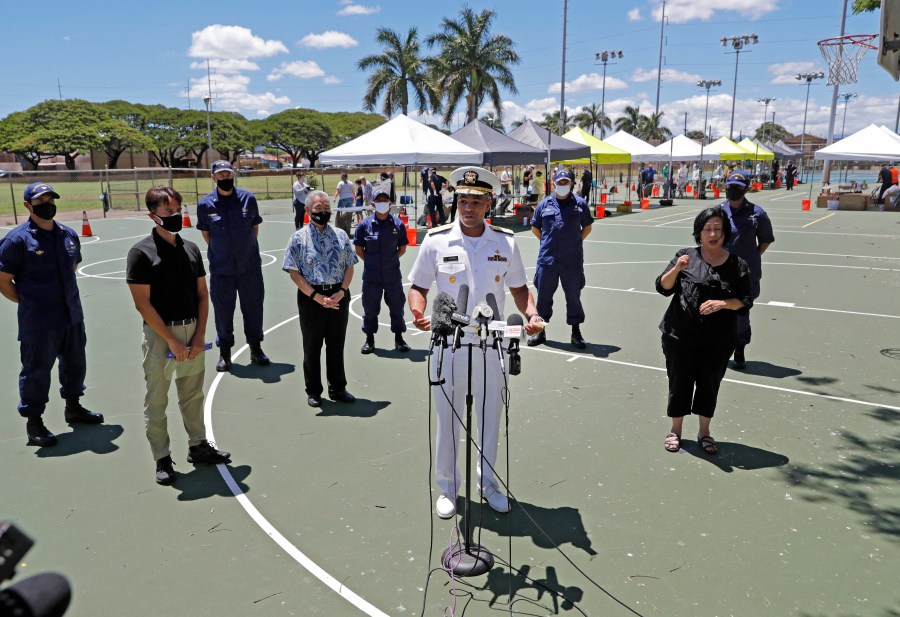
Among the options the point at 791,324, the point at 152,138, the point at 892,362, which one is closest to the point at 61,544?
the point at 892,362

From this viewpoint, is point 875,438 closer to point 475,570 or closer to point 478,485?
point 478,485

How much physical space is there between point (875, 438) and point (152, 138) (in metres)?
78.0

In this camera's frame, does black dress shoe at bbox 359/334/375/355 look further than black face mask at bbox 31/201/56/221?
Yes

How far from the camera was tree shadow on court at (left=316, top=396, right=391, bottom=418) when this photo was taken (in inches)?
241

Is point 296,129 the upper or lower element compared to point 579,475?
upper

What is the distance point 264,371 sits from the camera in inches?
293

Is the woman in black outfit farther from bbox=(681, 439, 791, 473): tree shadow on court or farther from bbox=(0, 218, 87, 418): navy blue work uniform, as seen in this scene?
bbox=(0, 218, 87, 418): navy blue work uniform

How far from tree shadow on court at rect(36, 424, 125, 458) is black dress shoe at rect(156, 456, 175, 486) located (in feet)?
2.69

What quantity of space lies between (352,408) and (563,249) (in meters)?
3.47

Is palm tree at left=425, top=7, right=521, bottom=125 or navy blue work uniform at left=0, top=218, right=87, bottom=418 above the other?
palm tree at left=425, top=7, right=521, bottom=125

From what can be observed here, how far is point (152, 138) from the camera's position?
71.4 meters

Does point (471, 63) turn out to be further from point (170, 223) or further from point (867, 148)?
point (170, 223)

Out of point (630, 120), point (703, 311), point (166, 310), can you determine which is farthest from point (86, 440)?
point (630, 120)

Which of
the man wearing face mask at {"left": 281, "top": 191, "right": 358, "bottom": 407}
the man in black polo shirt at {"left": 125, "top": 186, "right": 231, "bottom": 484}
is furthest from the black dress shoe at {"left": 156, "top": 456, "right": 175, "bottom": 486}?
the man wearing face mask at {"left": 281, "top": 191, "right": 358, "bottom": 407}
